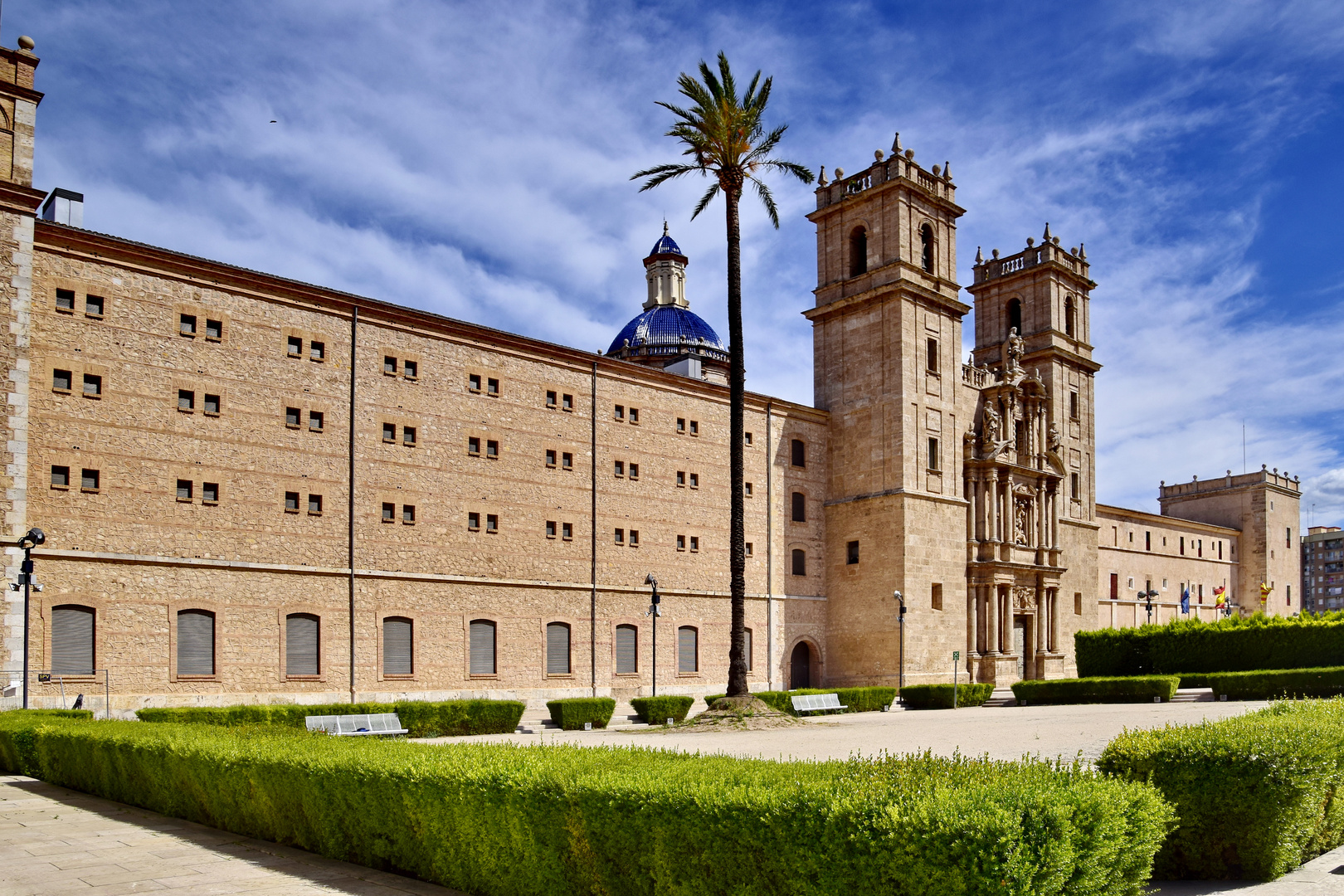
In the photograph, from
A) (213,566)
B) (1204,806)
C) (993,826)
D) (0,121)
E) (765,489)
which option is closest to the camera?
(993,826)

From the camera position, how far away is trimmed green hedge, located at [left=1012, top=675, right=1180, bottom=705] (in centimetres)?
3453

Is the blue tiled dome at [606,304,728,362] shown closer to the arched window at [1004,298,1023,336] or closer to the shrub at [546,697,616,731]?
the arched window at [1004,298,1023,336]

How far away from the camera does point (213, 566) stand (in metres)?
27.6

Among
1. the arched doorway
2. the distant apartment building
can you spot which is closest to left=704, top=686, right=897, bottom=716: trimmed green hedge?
the arched doorway

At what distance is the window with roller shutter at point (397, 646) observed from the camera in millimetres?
30766

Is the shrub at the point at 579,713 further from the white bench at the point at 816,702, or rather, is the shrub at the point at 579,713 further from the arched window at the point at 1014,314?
the arched window at the point at 1014,314

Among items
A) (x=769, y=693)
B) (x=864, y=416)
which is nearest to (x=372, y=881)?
(x=769, y=693)

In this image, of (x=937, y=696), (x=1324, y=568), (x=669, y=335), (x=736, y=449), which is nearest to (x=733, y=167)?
(x=736, y=449)

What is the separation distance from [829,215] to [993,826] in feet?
143

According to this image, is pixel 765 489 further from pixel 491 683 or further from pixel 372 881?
pixel 372 881

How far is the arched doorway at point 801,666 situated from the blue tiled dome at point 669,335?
28.5m

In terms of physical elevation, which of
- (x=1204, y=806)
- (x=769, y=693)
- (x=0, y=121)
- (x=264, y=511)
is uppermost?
(x=0, y=121)

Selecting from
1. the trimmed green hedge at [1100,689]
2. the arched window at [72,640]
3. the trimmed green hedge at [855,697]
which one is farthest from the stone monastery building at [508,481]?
the trimmed green hedge at [855,697]

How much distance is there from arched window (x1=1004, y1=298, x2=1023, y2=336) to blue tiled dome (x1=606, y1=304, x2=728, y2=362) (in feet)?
63.1
